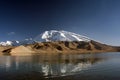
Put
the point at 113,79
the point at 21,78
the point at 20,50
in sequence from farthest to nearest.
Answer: the point at 20,50, the point at 21,78, the point at 113,79

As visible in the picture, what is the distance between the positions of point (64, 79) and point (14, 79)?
21.2ft

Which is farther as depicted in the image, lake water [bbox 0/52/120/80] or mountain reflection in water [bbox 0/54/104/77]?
mountain reflection in water [bbox 0/54/104/77]

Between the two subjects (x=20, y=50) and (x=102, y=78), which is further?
(x=20, y=50)

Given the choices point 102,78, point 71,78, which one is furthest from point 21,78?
point 102,78

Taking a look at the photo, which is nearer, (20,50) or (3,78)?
(3,78)

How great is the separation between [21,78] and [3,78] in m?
2.41

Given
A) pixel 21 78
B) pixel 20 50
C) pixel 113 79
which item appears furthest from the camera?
pixel 20 50

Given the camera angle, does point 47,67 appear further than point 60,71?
Yes

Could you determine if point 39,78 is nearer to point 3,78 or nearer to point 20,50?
point 3,78

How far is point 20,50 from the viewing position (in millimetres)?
197000

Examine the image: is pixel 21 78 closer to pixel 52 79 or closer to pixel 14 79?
pixel 14 79

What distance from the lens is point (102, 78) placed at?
26734 millimetres

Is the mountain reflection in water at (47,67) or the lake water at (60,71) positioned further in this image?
the mountain reflection in water at (47,67)

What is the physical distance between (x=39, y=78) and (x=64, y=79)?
3520 mm
